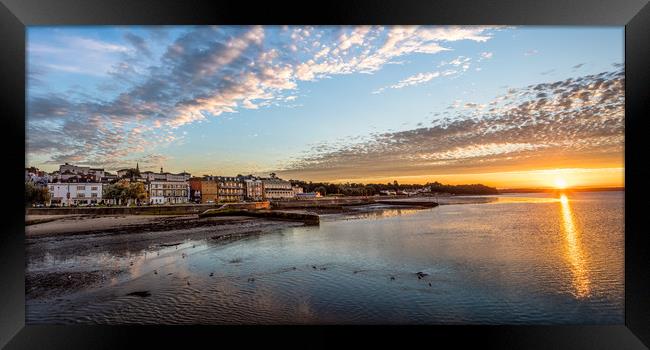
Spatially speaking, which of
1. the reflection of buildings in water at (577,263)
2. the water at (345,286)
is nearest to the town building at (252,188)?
the water at (345,286)

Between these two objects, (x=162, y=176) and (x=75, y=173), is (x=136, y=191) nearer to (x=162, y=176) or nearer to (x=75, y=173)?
(x=75, y=173)

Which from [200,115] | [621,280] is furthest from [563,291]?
[200,115]

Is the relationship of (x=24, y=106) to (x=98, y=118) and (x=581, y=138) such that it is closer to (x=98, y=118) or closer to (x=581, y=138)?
(x=98, y=118)

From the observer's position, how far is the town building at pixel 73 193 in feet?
74.5

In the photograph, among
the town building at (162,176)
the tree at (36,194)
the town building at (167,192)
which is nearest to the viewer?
the tree at (36,194)

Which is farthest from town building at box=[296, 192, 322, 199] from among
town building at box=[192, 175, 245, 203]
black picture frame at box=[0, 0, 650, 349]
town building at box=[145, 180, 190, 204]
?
black picture frame at box=[0, 0, 650, 349]

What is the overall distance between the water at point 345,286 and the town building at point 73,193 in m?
15.8

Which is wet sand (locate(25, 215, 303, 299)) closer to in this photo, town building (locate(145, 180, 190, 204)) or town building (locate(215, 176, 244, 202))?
town building (locate(145, 180, 190, 204))

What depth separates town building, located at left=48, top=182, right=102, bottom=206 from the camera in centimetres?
2270

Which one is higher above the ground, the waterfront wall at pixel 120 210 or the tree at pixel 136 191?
the tree at pixel 136 191

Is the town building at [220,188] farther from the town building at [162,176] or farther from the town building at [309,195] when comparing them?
the town building at [309,195]

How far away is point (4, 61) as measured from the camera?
146 inches
